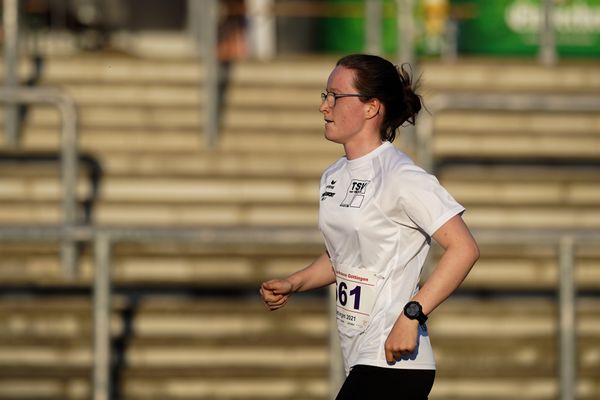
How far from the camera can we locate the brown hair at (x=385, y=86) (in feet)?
13.9

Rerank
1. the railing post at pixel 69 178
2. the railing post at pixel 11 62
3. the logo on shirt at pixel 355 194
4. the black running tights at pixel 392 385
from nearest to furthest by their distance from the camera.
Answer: the black running tights at pixel 392 385, the logo on shirt at pixel 355 194, the railing post at pixel 69 178, the railing post at pixel 11 62

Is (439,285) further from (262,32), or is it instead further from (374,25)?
(262,32)

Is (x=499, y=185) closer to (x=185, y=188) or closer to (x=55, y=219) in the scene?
(x=185, y=188)

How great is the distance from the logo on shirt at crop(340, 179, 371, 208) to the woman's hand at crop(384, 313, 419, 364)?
45 centimetres

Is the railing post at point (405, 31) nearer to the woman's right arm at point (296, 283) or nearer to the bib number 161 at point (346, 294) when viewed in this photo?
the woman's right arm at point (296, 283)

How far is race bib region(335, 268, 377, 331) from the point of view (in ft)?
13.8

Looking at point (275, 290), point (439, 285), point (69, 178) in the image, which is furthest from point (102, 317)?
point (439, 285)

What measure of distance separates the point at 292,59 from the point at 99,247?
188 inches

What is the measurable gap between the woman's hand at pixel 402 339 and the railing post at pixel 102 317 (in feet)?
8.21

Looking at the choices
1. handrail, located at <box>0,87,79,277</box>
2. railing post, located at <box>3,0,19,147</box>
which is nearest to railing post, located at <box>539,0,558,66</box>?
railing post, located at <box>3,0,19,147</box>

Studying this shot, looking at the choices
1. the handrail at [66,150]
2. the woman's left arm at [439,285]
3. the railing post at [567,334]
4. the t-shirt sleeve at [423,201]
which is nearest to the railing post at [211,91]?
the handrail at [66,150]

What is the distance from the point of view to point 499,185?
8.98 metres

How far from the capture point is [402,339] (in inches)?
154

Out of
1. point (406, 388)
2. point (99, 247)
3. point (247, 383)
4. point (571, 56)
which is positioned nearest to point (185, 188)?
point (247, 383)
